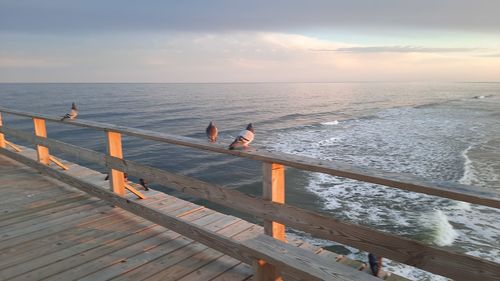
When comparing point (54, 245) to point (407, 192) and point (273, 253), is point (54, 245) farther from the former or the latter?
point (407, 192)

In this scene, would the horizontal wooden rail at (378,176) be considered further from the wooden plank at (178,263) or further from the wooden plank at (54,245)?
the wooden plank at (54,245)

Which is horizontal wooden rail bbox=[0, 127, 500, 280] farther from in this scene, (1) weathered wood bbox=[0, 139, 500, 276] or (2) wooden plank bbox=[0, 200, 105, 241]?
(2) wooden plank bbox=[0, 200, 105, 241]

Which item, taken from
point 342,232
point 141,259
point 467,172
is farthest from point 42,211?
point 467,172

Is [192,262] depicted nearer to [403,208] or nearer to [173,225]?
[173,225]

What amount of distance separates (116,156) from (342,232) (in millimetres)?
3191

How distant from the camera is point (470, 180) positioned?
11.7 metres

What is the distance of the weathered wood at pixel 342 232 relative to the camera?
2.12 m

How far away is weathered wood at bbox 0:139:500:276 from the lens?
212cm

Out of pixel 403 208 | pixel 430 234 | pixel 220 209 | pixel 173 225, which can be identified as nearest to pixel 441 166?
pixel 403 208

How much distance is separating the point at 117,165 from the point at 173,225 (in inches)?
48.8

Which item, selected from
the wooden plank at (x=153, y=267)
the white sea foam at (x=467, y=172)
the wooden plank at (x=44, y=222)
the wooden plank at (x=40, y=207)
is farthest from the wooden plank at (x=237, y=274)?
the white sea foam at (x=467, y=172)

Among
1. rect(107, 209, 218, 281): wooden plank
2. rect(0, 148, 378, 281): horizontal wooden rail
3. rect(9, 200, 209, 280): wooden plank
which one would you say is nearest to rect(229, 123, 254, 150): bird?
rect(0, 148, 378, 281): horizontal wooden rail

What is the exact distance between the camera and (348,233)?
102 inches

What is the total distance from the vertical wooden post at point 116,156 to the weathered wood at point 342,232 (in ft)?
3.34
